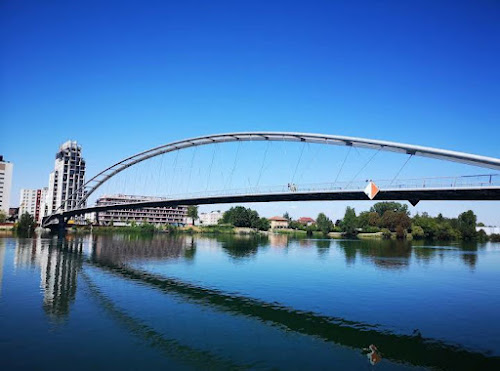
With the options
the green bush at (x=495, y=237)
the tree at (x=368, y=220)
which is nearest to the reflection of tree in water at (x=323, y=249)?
the tree at (x=368, y=220)

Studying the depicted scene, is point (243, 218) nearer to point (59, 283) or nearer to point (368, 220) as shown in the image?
point (368, 220)

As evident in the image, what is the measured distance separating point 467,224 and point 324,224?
37.2m

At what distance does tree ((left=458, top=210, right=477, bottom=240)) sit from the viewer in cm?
9800

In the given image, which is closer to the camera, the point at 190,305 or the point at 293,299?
the point at 190,305

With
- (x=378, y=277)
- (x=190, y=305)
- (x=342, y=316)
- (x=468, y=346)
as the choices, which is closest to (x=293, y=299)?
(x=342, y=316)

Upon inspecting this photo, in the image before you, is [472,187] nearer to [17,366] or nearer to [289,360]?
[289,360]

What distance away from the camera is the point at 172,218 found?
473 ft

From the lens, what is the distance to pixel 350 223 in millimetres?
108750

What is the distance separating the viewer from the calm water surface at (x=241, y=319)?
1185 cm

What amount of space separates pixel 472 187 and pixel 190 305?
15.4m

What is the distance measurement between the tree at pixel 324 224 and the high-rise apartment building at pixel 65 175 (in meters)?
75.6

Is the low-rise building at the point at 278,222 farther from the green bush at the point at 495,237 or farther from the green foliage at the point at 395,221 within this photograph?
the green bush at the point at 495,237

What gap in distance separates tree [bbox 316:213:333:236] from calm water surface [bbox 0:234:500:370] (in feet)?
271

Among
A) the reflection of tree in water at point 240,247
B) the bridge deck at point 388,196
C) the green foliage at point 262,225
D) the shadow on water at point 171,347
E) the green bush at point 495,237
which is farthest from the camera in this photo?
the green foliage at point 262,225
